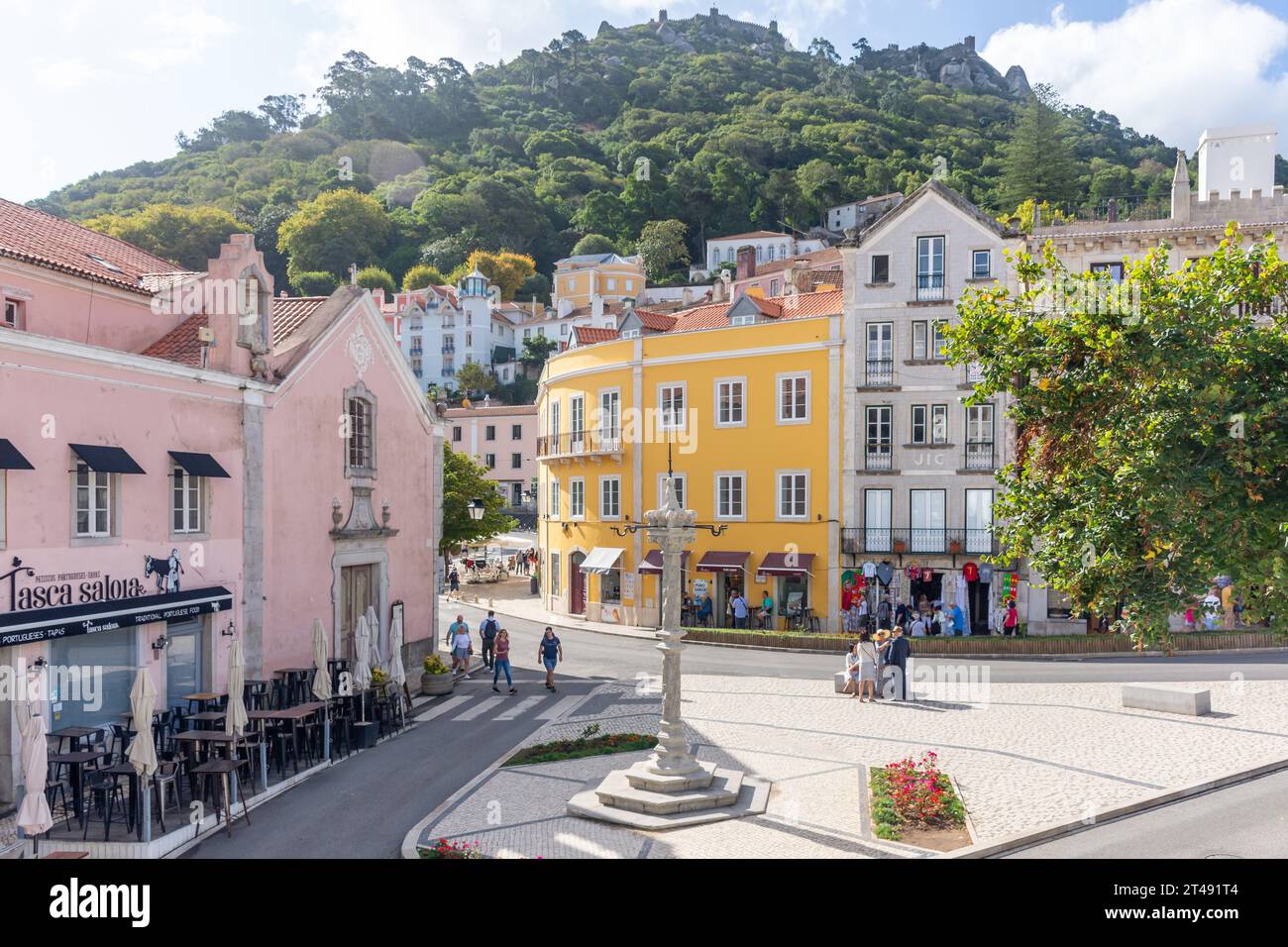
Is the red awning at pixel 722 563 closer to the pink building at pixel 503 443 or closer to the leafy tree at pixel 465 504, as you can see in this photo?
the leafy tree at pixel 465 504

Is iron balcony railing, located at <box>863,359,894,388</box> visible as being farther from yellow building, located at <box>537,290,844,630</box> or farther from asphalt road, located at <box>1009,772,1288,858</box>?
asphalt road, located at <box>1009,772,1288,858</box>

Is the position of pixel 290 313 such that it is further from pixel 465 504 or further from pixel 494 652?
pixel 465 504

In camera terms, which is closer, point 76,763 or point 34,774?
point 34,774

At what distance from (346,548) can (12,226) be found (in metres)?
10.0

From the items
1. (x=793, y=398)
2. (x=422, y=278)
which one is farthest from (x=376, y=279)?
(x=793, y=398)

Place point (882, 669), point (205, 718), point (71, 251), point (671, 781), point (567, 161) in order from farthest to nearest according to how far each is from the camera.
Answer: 1. point (567, 161)
2. point (882, 669)
3. point (71, 251)
4. point (205, 718)
5. point (671, 781)

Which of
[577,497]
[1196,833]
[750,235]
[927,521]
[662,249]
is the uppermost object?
[750,235]

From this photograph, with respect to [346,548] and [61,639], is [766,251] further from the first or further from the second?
[61,639]

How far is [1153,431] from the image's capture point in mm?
14141

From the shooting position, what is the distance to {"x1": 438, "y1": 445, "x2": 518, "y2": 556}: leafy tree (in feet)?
151

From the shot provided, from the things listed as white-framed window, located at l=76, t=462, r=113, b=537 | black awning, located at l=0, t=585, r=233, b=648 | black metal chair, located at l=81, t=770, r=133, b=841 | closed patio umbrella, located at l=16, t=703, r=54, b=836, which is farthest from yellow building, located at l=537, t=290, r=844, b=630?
closed patio umbrella, located at l=16, t=703, r=54, b=836

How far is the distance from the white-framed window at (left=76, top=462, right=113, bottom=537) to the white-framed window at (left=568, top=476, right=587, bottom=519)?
1049 inches

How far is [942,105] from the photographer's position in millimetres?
162875

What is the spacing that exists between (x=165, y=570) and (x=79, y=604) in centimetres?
224
